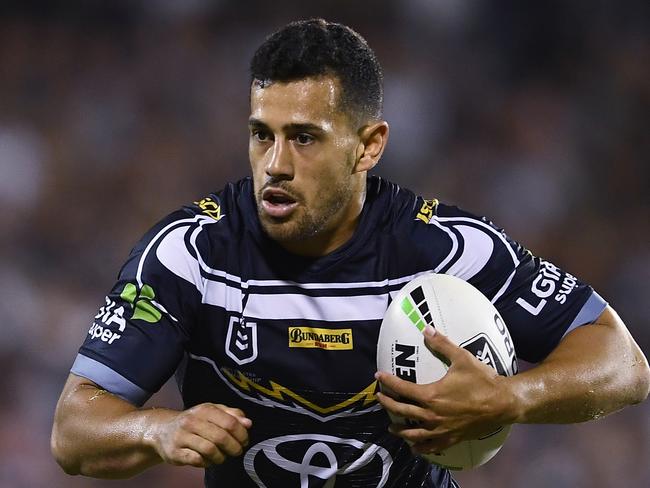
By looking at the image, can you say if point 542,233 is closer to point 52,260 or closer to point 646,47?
point 646,47

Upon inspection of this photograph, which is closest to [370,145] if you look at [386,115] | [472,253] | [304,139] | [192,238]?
[304,139]

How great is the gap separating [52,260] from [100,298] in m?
0.38

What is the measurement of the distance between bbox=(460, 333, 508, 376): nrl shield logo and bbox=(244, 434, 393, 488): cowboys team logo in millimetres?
534

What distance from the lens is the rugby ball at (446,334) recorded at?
7.61ft

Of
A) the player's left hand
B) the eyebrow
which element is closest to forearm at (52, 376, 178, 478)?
the player's left hand

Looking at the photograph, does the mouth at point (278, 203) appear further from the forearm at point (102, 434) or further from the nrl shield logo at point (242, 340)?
the forearm at point (102, 434)

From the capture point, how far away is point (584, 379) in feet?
8.24

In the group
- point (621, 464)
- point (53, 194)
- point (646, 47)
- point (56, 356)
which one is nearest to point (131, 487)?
point (56, 356)

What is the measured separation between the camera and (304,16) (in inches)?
266

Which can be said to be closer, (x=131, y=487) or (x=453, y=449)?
(x=453, y=449)

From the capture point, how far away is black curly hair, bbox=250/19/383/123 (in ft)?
8.57

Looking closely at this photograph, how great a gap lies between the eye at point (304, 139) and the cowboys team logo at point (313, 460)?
0.78m

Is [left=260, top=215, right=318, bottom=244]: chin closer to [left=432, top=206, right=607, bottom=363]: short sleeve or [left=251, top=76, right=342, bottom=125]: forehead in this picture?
[left=251, top=76, right=342, bottom=125]: forehead

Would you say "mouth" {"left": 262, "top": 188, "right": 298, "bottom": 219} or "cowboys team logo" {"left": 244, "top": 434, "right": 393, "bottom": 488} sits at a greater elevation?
Answer: "mouth" {"left": 262, "top": 188, "right": 298, "bottom": 219}
